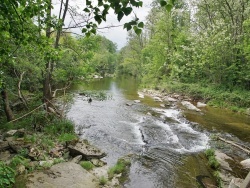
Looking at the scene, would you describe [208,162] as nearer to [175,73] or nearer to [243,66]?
[243,66]

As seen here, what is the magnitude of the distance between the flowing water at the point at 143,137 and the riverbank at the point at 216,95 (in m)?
4.82

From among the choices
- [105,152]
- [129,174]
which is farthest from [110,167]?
[105,152]

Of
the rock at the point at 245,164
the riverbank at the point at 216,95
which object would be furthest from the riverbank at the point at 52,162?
the riverbank at the point at 216,95

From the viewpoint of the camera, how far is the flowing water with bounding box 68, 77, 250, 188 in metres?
7.64

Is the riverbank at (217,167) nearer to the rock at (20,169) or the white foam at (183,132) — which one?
the white foam at (183,132)

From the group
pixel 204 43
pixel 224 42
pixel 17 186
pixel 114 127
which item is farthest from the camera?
pixel 204 43

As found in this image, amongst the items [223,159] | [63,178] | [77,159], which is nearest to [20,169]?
[63,178]

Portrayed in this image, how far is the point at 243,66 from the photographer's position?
21.1 metres

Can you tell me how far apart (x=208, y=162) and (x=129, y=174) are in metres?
3.13

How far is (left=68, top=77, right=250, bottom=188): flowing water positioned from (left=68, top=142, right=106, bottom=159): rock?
359 mm

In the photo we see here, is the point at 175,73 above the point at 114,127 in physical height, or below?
above

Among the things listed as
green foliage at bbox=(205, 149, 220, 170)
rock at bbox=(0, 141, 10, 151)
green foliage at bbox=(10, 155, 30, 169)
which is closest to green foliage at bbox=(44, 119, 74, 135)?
rock at bbox=(0, 141, 10, 151)

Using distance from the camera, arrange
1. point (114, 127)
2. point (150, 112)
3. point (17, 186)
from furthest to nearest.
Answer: point (150, 112) < point (114, 127) < point (17, 186)

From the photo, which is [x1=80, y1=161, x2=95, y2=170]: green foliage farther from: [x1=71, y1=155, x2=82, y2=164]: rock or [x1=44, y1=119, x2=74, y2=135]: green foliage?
[x1=44, y1=119, x2=74, y2=135]: green foliage
